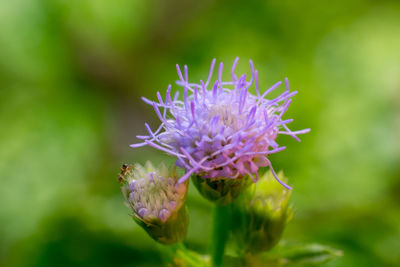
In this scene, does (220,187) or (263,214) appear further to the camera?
(263,214)

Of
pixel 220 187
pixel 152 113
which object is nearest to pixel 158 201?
pixel 220 187

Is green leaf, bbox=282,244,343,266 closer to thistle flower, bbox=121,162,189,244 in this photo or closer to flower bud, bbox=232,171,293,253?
flower bud, bbox=232,171,293,253

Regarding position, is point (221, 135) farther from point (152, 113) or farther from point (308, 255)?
point (152, 113)

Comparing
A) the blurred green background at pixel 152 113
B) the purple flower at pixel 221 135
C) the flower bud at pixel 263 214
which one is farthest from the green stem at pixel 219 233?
the blurred green background at pixel 152 113

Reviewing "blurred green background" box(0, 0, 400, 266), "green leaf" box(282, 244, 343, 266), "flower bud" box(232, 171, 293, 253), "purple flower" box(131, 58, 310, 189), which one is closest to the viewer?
"purple flower" box(131, 58, 310, 189)

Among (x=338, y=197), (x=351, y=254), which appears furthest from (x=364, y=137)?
(x=351, y=254)

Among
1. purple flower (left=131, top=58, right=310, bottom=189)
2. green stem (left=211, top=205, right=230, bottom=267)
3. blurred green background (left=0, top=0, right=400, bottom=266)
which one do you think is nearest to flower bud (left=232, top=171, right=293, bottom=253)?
green stem (left=211, top=205, right=230, bottom=267)

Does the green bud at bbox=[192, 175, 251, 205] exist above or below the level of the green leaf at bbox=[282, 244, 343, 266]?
above

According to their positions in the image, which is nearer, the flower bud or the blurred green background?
the flower bud

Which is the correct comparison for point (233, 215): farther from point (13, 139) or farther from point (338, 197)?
point (13, 139)
